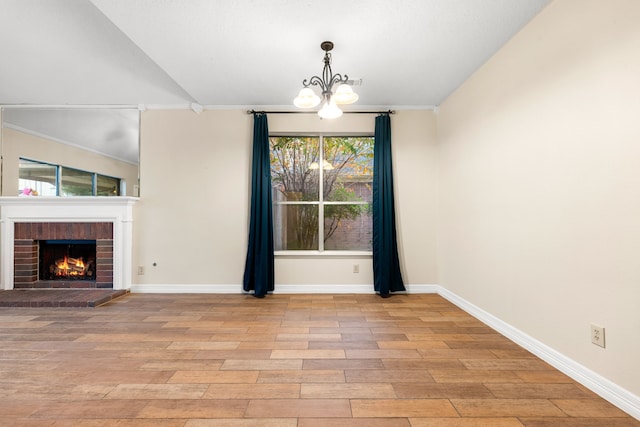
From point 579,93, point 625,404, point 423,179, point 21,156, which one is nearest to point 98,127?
point 21,156

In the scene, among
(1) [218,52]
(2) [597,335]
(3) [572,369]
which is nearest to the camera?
(2) [597,335]

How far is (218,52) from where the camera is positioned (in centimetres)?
273

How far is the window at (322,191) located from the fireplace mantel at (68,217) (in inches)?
81.6

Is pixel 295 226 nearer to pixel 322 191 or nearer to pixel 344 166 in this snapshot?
pixel 322 191

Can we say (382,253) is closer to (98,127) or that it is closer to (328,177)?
(328,177)

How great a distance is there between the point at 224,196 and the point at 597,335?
393cm

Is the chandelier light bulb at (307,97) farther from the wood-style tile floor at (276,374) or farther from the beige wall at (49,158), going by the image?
the beige wall at (49,158)

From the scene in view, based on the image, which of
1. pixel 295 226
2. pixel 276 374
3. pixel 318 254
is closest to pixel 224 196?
pixel 295 226

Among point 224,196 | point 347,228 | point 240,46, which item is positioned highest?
point 240,46

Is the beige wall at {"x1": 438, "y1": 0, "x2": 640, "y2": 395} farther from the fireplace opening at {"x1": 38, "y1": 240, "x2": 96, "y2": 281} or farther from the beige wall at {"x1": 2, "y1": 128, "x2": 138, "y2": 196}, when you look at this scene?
the fireplace opening at {"x1": 38, "y1": 240, "x2": 96, "y2": 281}

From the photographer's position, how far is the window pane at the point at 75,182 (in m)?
3.90

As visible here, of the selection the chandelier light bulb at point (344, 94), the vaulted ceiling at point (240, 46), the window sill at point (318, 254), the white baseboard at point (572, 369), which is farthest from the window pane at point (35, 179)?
the white baseboard at point (572, 369)

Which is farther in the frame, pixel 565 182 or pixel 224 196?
pixel 224 196

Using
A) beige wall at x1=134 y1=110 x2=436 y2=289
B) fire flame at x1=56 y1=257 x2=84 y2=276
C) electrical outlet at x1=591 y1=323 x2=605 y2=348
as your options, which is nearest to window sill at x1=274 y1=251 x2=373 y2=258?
beige wall at x1=134 y1=110 x2=436 y2=289
